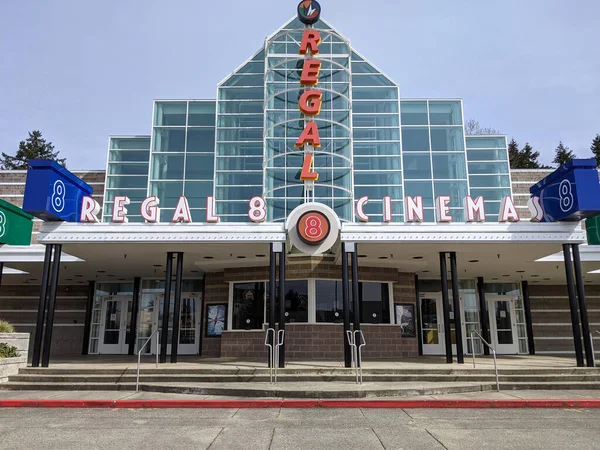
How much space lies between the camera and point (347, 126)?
3028 centimetres

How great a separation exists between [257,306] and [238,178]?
13.0m

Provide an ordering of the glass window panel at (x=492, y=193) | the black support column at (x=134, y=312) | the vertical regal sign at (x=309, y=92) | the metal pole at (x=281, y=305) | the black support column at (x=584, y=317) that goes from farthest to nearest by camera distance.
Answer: the glass window panel at (x=492, y=193) → the vertical regal sign at (x=309, y=92) → the black support column at (x=134, y=312) → the black support column at (x=584, y=317) → the metal pole at (x=281, y=305)

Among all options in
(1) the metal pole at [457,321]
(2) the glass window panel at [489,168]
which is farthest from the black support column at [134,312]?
(2) the glass window panel at [489,168]

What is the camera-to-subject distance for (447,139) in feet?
100

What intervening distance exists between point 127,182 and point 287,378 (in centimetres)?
2055

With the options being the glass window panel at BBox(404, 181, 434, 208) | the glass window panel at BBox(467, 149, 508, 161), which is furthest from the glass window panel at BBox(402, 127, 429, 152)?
the glass window panel at BBox(467, 149, 508, 161)

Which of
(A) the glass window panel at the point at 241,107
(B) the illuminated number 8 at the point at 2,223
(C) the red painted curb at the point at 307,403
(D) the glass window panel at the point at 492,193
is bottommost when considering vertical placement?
(C) the red painted curb at the point at 307,403

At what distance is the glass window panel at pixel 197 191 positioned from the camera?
29203mm

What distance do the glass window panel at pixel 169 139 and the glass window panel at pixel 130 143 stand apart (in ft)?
2.40

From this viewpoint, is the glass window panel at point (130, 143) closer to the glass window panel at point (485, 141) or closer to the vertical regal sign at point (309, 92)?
the vertical regal sign at point (309, 92)

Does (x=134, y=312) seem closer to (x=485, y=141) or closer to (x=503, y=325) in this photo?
(x=503, y=325)

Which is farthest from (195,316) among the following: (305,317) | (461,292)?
(461,292)

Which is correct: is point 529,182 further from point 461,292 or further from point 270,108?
point 270,108

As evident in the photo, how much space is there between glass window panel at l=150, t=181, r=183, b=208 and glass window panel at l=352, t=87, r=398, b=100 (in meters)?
12.8
